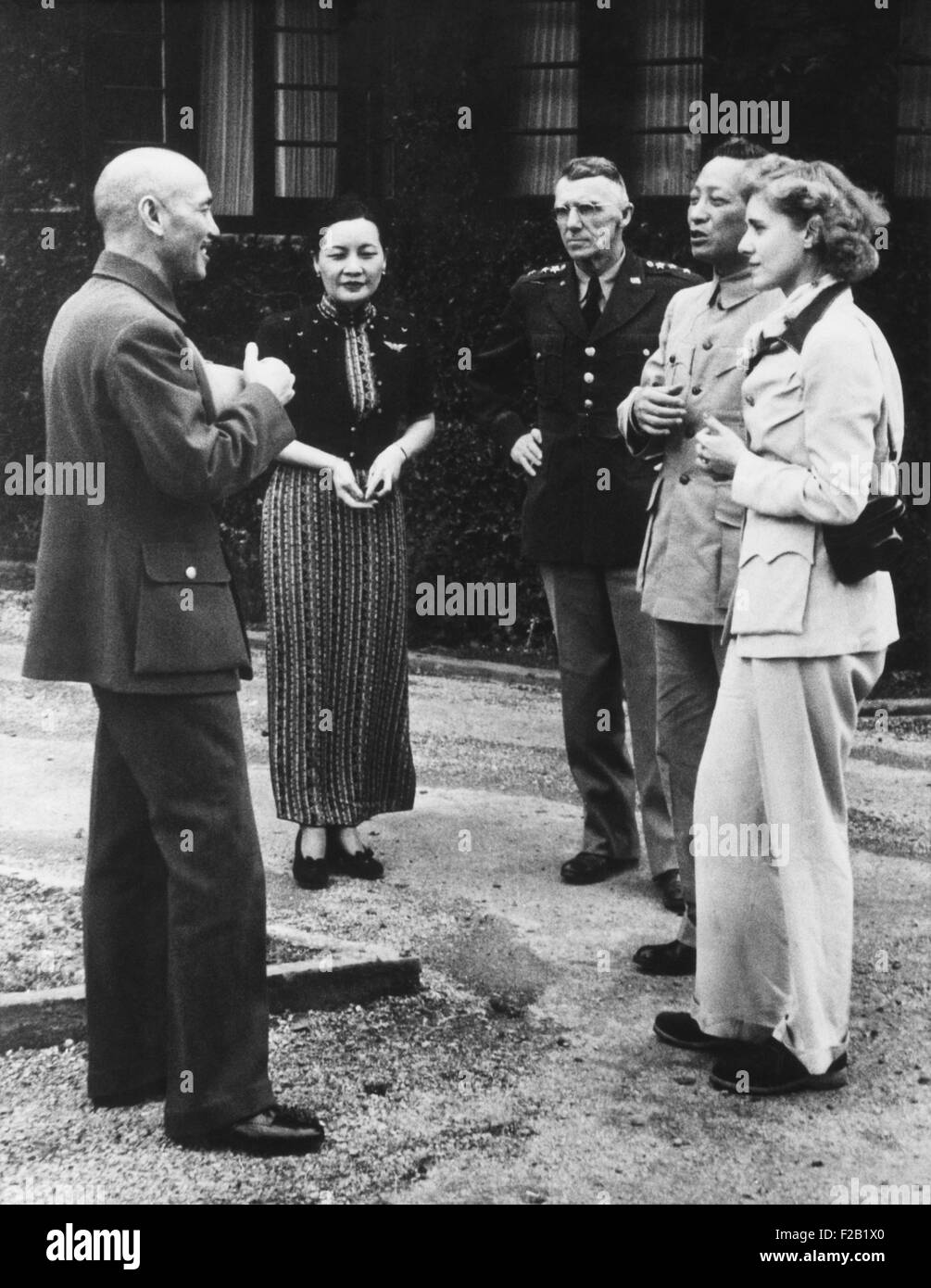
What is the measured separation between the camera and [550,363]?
20.8ft

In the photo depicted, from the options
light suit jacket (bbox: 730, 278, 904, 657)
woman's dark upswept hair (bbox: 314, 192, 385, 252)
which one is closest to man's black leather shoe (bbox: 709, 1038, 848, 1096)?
light suit jacket (bbox: 730, 278, 904, 657)

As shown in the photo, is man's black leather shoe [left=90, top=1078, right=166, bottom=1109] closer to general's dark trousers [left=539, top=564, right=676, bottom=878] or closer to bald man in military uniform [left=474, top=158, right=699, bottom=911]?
bald man in military uniform [left=474, top=158, right=699, bottom=911]

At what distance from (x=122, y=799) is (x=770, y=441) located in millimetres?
1740

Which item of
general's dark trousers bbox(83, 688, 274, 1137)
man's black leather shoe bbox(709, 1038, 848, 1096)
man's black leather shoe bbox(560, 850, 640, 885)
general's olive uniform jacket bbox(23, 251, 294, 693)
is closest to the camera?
general's olive uniform jacket bbox(23, 251, 294, 693)

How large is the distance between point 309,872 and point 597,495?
1594 mm

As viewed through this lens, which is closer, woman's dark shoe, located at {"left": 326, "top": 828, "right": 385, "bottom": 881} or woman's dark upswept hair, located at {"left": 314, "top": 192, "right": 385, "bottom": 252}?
woman's dark upswept hair, located at {"left": 314, "top": 192, "right": 385, "bottom": 252}

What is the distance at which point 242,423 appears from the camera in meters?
3.98

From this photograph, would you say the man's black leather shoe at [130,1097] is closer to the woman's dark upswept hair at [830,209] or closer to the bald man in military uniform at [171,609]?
the bald man in military uniform at [171,609]

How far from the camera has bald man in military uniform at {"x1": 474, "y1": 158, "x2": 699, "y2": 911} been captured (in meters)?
6.15

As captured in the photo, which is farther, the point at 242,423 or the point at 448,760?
the point at 448,760

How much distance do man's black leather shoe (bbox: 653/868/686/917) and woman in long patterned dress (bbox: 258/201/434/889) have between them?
0.98m
